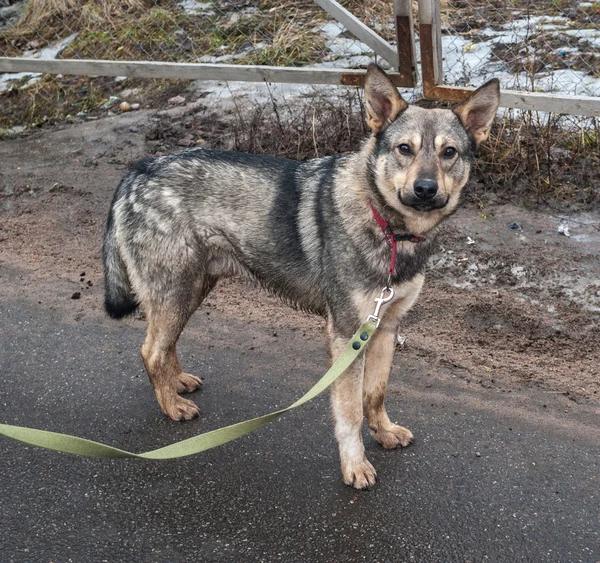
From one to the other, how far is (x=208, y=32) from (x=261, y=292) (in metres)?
4.26

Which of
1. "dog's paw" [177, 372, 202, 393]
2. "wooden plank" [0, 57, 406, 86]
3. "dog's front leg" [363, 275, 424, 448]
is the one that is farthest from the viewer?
"wooden plank" [0, 57, 406, 86]

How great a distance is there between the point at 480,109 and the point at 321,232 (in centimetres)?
102

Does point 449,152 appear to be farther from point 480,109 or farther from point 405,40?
point 405,40

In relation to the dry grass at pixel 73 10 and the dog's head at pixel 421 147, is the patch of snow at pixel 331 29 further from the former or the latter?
the dog's head at pixel 421 147

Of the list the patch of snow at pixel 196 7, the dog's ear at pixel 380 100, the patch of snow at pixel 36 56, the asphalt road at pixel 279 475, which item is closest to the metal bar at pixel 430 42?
the dog's ear at pixel 380 100

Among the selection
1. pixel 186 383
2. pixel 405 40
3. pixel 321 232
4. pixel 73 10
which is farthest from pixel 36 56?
pixel 321 232

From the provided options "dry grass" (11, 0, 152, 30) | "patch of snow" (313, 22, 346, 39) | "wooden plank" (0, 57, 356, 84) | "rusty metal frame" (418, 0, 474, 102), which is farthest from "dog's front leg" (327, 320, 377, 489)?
"dry grass" (11, 0, 152, 30)

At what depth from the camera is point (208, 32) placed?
28.2 ft

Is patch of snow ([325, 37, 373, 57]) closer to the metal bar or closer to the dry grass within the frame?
the metal bar

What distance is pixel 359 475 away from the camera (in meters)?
3.66

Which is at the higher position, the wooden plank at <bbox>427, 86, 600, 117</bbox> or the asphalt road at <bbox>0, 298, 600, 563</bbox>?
the wooden plank at <bbox>427, 86, 600, 117</bbox>

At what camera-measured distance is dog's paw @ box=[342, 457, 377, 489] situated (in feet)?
12.0

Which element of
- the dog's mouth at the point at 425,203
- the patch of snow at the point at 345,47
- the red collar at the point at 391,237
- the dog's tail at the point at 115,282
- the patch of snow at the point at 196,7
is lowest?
the dog's tail at the point at 115,282

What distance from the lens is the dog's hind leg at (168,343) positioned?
409 cm
